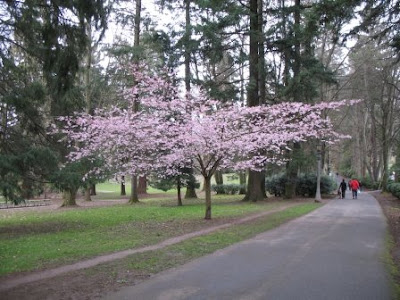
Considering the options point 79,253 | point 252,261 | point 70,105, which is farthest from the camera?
point 70,105

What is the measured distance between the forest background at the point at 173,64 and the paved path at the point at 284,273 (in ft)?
17.2

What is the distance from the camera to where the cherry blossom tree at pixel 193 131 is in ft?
50.6

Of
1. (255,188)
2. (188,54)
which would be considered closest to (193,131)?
(188,54)

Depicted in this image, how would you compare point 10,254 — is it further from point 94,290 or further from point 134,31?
point 134,31

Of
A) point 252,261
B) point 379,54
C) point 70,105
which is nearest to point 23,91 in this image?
point 70,105

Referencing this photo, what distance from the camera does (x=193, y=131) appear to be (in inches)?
594

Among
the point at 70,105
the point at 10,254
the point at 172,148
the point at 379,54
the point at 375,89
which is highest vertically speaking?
the point at 379,54

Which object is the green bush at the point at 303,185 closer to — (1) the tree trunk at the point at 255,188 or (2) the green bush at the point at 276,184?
(2) the green bush at the point at 276,184

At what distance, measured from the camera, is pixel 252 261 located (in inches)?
338

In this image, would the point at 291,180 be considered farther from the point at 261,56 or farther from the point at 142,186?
the point at 142,186

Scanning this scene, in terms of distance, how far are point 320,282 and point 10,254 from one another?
275 inches

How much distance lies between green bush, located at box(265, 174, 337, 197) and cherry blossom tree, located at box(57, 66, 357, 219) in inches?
498

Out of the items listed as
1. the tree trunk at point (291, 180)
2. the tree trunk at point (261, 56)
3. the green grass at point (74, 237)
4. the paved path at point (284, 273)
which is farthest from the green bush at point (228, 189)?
the paved path at point (284, 273)

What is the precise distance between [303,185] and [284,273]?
24.3 m
